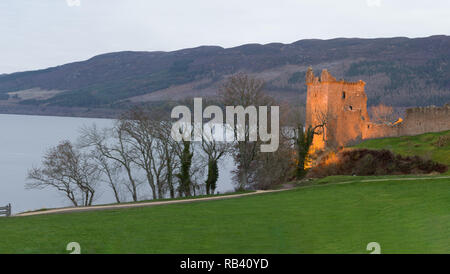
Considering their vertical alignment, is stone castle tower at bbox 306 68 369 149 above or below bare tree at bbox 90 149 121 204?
above

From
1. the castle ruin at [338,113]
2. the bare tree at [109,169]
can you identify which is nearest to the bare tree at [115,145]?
the bare tree at [109,169]

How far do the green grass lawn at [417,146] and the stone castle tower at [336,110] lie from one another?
394cm

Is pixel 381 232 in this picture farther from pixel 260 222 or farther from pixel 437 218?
pixel 260 222

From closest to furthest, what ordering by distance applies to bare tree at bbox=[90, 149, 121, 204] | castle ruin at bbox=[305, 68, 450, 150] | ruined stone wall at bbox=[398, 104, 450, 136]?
1. bare tree at bbox=[90, 149, 121, 204]
2. ruined stone wall at bbox=[398, 104, 450, 136]
3. castle ruin at bbox=[305, 68, 450, 150]

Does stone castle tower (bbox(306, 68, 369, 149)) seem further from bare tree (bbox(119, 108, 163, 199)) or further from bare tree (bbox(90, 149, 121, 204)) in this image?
bare tree (bbox(90, 149, 121, 204))

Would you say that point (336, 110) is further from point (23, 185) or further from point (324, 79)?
point (23, 185)

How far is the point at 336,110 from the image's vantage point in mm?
57969

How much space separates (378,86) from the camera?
600 ft

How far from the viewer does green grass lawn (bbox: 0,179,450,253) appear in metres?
14.4

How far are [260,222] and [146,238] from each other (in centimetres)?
476

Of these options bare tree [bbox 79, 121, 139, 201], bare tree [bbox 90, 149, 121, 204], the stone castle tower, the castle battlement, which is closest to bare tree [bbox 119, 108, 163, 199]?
bare tree [bbox 79, 121, 139, 201]

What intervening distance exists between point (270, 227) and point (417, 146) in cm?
3149

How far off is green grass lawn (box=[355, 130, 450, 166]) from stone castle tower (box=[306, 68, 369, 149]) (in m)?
3.94
